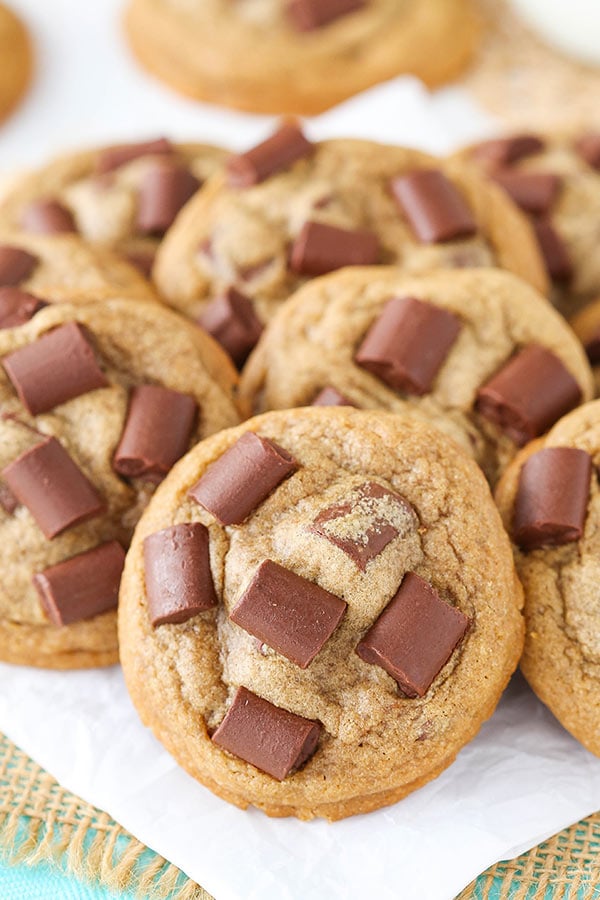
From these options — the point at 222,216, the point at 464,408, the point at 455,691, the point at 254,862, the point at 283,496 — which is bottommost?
the point at 254,862

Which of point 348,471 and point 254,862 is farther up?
point 348,471

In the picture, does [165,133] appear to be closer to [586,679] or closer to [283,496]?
[283,496]

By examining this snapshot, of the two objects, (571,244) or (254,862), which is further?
(571,244)

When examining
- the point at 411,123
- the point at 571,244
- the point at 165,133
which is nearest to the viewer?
the point at 571,244

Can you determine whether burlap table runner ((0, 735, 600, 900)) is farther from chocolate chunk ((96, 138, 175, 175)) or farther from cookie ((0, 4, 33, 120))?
cookie ((0, 4, 33, 120))

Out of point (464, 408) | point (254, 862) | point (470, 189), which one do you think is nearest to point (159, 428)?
point (464, 408)

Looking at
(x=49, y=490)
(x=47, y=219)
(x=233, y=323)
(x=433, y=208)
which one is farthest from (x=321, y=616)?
(x=47, y=219)

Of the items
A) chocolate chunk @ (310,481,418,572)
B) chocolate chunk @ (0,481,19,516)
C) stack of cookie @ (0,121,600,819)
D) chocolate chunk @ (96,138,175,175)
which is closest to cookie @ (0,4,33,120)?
chocolate chunk @ (96,138,175,175)

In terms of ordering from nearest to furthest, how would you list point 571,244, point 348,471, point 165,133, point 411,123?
point 348,471
point 571,244
point 411,123
point 165,133
